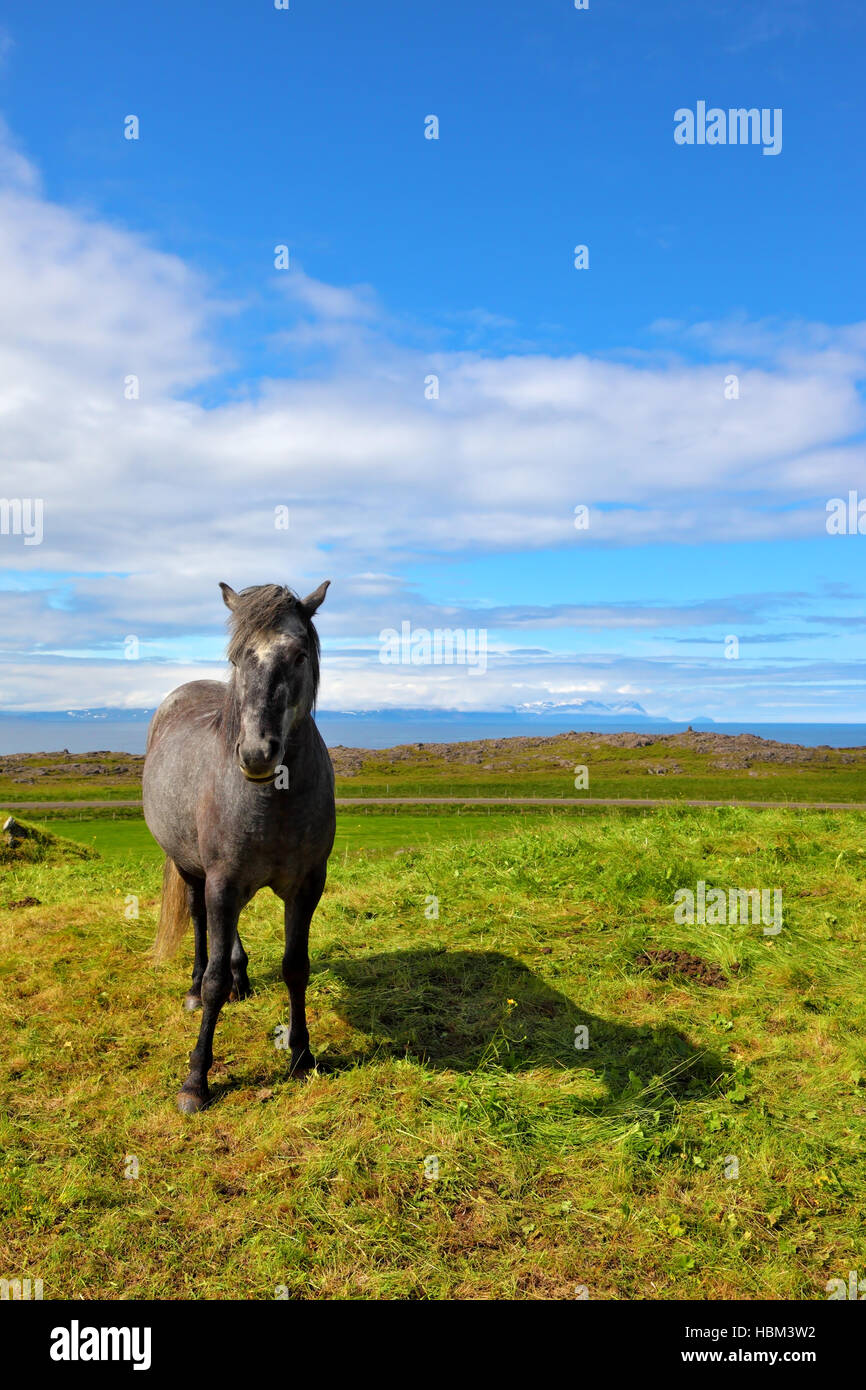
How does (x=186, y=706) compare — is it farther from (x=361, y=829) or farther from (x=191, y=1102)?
(x=361, y=829)

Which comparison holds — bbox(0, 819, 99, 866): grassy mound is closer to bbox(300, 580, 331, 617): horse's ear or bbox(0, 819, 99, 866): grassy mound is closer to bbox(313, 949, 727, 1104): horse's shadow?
bbox(313, 949, 727, 1104): horse's shadow

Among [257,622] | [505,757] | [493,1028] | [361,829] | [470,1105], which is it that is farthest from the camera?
[505,757]

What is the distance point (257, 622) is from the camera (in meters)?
6.03

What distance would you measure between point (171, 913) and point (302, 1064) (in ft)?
10.7

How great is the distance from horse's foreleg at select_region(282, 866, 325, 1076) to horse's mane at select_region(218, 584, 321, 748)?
1.64 meters

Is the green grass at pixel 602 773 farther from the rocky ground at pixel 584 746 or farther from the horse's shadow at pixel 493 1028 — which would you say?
the horse's shadow at pixel 493 1028

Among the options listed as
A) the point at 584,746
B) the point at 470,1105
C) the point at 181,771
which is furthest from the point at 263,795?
the point at 584,746

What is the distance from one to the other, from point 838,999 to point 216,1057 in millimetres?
6747

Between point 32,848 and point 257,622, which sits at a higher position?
point 257,622

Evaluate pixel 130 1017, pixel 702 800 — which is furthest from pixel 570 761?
pixel 130 1017

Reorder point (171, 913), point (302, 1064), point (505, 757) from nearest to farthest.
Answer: point (302, 1064) < point (171, 913) < point (505, 757)

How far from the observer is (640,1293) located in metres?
4.57

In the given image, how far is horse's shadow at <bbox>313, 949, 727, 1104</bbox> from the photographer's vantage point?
7.06m
